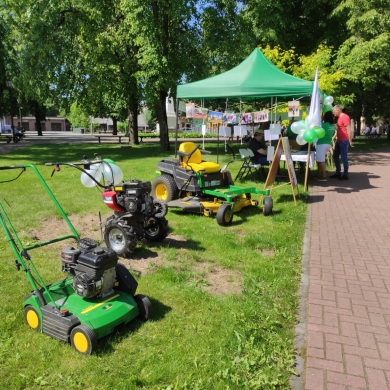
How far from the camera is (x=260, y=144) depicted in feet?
36.8

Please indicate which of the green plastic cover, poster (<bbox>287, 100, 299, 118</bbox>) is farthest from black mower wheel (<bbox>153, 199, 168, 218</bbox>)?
poster (<bbox>287, 100, 299, 118</bbox>)

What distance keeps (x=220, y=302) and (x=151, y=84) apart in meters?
15.1

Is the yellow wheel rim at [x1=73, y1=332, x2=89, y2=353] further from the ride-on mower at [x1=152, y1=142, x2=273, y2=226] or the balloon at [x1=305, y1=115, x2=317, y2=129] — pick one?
the balloon at [x1=305, y1=115, x2=317, y2=129]

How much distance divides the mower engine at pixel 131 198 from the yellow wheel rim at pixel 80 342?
6.83ft

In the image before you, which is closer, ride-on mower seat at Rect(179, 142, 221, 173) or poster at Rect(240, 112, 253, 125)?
ride-on mower seat at Rect(179, 142, 221, 173)

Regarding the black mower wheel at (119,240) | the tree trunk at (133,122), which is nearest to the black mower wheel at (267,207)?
the black mower wheel at (119,240)

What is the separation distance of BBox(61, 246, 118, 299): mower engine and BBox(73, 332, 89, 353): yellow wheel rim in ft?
1.08

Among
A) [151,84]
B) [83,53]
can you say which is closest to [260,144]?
[151,84]

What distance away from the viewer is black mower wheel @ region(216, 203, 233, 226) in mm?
6590

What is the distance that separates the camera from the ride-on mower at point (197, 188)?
7141mm

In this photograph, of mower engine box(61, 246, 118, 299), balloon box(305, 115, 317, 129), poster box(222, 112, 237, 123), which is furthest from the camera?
poster box(222, 112, 237, 123)

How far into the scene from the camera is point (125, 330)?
3.42 m

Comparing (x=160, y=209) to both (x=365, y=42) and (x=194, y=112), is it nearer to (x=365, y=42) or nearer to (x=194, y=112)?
(x=194, y=112)

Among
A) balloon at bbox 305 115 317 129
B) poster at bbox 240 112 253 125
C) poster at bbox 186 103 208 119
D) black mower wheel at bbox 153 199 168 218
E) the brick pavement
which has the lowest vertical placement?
the brick pavement
